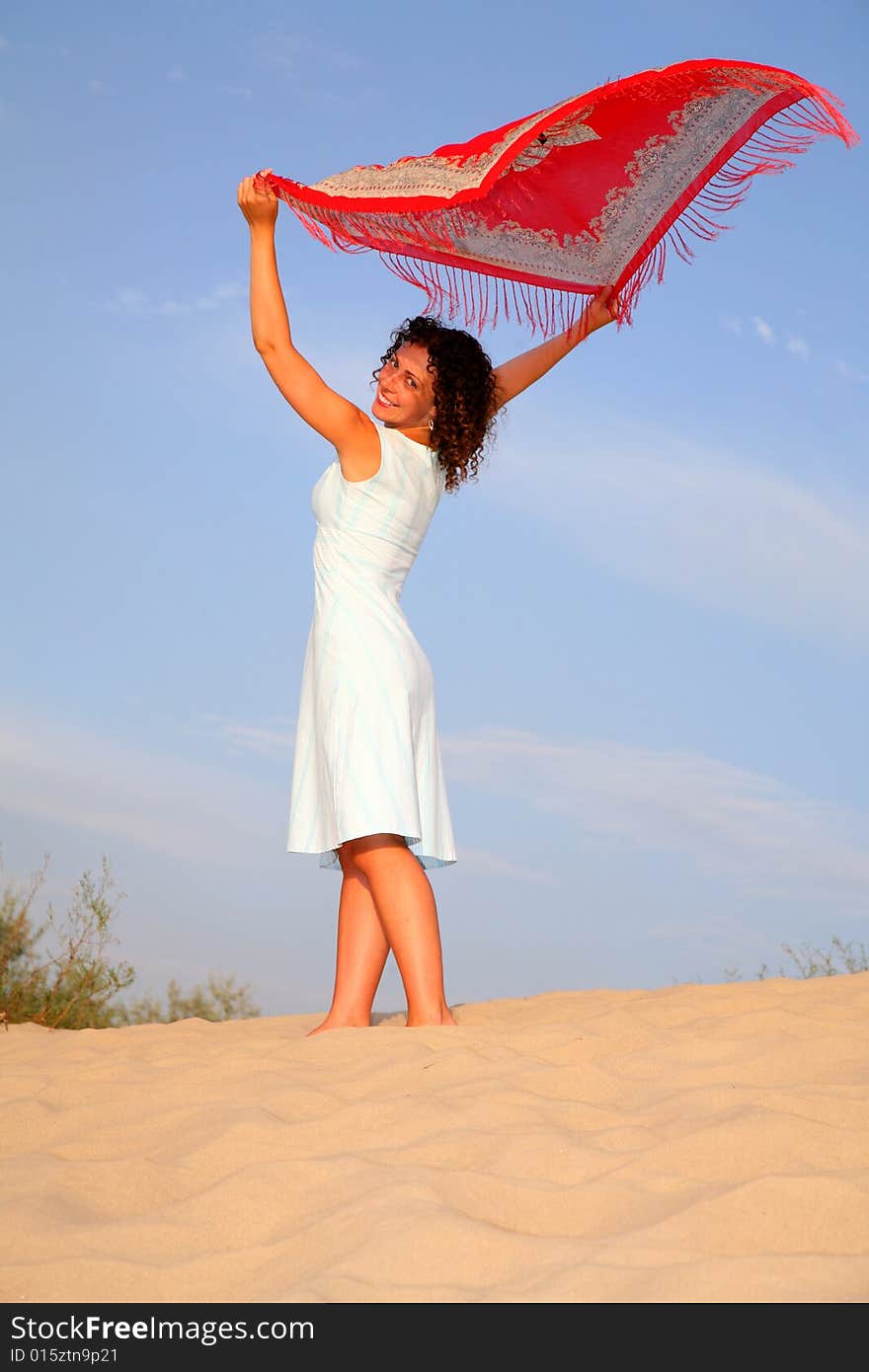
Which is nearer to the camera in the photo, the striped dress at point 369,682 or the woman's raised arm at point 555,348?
the striped dress at point 369,682

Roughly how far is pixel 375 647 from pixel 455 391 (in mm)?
1001

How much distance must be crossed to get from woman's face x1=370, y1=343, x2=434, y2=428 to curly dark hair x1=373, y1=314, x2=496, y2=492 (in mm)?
27

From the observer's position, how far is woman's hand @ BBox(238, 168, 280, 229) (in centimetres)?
454

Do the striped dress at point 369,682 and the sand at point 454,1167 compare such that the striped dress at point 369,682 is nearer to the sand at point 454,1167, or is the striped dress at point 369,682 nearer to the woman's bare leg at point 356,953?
the woman's bare leg at point 356,953

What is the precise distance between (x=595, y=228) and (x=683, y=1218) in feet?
13.2

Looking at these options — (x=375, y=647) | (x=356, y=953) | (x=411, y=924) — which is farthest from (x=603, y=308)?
(x=356, y=953)

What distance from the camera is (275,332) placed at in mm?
4516

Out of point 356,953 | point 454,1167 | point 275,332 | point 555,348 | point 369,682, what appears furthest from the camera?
point 555,348

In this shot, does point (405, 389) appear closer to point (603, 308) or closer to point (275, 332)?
point (275, 332)

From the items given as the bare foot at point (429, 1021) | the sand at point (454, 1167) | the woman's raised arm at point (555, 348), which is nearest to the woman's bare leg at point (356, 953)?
the bare foot at point (429, 1021)

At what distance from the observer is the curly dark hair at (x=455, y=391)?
4918 mm

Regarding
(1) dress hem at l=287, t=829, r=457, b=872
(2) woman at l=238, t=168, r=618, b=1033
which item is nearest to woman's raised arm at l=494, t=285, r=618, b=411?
Result: (2) woman at l=238, t=168, r=618, b=1033
